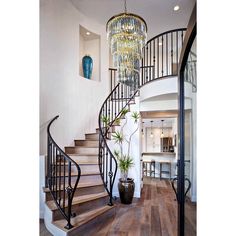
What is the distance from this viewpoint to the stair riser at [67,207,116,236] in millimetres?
2756

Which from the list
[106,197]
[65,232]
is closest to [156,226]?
[106,197]

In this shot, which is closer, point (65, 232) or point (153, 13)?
point (65, 232)

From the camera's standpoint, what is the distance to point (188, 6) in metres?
5.65

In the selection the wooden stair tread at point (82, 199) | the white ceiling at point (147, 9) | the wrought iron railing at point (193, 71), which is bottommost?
the wooden stair tread at point (82, 199)

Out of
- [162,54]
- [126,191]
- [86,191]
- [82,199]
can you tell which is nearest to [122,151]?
[126,191]

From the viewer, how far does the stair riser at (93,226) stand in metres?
2.76

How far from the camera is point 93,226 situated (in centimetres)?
312

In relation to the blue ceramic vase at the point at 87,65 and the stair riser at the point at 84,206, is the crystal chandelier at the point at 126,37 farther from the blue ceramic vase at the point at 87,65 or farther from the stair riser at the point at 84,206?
the stair riser at the point at 84,206

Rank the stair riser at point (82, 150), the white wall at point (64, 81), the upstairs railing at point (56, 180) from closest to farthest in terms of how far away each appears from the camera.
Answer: the upstairs railing at point (56, 180)
the white wall at point (64, 81)
the stair riser at point (82, 150)

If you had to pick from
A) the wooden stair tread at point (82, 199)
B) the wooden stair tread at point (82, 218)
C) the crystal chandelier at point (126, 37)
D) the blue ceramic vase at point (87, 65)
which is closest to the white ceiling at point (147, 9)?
the blue ceramic vase at point (87, 65)

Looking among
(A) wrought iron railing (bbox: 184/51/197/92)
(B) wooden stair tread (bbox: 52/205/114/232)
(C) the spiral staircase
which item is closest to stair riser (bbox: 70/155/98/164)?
(C) the spiral staircase

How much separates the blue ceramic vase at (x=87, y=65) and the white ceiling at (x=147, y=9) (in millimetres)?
1311
